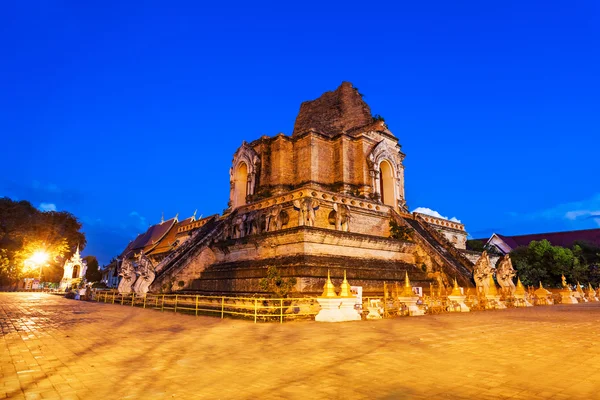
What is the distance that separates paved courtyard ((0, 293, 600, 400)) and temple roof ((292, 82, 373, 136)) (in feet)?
62.8

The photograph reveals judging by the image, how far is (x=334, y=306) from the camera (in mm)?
11070

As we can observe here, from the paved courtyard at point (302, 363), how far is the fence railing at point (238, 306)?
2.24 meters

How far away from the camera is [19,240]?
40.1 metres

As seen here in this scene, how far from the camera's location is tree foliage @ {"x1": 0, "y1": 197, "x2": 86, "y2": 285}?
129ft

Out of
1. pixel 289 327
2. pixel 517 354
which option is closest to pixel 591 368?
pixel 517 354

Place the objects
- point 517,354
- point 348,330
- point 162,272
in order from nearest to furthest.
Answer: point 517,354, point 348,330, point 162,272

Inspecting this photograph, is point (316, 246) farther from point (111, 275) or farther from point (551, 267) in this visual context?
point (111, 275)

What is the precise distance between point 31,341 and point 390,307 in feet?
32.4

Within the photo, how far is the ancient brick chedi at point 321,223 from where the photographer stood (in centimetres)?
1602

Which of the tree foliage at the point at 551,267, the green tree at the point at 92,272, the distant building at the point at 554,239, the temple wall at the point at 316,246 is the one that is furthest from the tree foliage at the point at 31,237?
the distant building at the point at 554,239

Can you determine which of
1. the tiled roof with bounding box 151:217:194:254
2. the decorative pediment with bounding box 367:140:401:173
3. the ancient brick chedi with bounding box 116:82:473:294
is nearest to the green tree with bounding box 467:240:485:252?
the ancient brick chedi with bounding box 116:82:473:294

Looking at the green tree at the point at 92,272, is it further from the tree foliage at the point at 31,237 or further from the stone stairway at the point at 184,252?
the stone stairway at the point at 184,252

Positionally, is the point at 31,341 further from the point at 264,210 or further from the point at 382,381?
the point at 264,210

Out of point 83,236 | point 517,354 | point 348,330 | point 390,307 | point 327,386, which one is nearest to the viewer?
point 327,386
